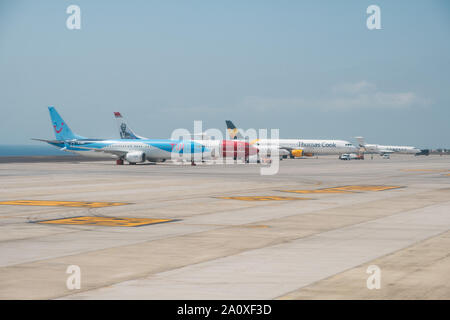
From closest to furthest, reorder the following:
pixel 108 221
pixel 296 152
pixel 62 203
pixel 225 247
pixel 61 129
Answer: pixel 225 247 → pixel 108 221 → pixel 62 203 → pixel 61 129 → pixel 296 152

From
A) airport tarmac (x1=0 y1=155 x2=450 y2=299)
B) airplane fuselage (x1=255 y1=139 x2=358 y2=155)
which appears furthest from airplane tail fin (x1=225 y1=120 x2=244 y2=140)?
airport tarmac (x1=0 y1=155 x2=450 y2=299)

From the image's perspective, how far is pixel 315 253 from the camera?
57.9 feet

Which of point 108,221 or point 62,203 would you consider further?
point 62,203

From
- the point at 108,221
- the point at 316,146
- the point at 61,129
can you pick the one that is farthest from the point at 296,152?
the point at 108,221

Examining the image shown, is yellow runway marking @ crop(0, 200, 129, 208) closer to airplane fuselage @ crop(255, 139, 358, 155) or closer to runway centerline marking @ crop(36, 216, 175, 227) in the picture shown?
runway centerline marking @ crop(36, 216, 175, 227)

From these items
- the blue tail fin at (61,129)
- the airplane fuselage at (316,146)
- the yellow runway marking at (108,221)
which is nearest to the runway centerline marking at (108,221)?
the yellow runway marking at (108,221)

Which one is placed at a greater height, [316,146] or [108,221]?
[316,146]

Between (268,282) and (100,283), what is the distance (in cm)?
353

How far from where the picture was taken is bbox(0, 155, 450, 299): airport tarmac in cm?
1311

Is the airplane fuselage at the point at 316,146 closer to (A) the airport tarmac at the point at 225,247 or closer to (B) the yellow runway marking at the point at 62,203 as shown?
(A) the airport tarmac at the point at 225,247

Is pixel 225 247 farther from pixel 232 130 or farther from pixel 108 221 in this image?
pixel 232 130

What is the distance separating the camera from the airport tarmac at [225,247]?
516 inches

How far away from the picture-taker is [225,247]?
61.1ft

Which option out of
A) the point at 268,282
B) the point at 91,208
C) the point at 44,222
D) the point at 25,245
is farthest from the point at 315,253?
the point at 91,208
